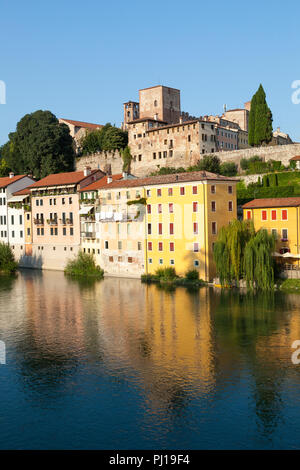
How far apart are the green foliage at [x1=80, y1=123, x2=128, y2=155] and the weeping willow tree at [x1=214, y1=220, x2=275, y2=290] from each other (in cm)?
4542

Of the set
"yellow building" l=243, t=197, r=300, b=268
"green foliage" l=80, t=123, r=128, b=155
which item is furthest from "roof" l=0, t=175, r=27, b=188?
"yellow building" l=243, t=197, r=300, b=268

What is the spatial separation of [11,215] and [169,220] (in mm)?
28724

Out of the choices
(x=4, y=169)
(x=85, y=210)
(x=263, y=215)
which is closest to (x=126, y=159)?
(x=4, y=169)

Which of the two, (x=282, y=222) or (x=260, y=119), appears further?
(x=260, y=119)

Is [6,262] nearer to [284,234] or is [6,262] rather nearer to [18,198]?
[18,198]

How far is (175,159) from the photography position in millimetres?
77062

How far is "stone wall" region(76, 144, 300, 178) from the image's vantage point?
6312 cm

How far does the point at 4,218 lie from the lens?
69.9 m

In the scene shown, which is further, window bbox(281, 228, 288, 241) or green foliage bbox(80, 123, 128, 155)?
green foliage bbox(80, 123, 128, 155)

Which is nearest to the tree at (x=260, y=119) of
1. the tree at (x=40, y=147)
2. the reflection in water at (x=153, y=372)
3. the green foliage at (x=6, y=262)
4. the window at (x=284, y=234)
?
the window at (x=284, y=234)

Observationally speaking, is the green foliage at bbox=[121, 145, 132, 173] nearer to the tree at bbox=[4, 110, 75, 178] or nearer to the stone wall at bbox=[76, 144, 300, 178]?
the stone wall at bbox=[76, 144, 300, 178]
